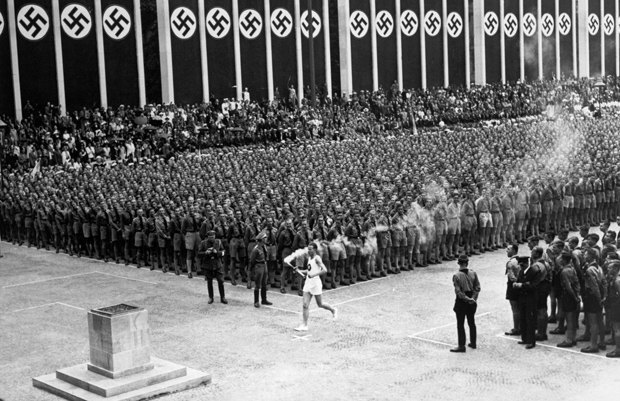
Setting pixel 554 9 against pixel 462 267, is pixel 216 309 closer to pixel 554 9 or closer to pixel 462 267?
pixel 462 267

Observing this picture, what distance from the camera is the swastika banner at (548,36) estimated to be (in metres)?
73.6

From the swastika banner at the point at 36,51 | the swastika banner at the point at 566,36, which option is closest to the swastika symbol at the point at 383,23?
the swastika banner at the point at 566,36

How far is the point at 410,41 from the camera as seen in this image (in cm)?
6638

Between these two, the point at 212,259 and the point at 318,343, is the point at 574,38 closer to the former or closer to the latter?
the point at 212,259

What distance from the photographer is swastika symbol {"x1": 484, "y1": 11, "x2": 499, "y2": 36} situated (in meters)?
70.1

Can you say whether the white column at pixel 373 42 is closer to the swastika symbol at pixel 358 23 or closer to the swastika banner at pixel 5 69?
the swastika symbol at pixel 358 23

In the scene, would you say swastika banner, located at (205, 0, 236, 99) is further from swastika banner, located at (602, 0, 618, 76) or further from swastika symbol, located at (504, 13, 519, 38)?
swastika banner, located at (602, 0, 618, 76)

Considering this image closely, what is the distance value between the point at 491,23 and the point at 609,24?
43.1 ft

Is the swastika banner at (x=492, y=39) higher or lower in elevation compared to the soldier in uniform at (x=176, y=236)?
higher

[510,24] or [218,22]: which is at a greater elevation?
[510,24]

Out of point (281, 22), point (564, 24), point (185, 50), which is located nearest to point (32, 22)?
point (185, 50)

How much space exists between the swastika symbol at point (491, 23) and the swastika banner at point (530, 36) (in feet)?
8.76

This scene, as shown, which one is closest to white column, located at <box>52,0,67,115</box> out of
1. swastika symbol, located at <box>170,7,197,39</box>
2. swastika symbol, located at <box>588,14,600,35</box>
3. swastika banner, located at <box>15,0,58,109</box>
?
swastika banner, located at <box>15,0,58,109</box>

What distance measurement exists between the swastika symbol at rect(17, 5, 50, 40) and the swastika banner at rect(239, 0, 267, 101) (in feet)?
38.7
